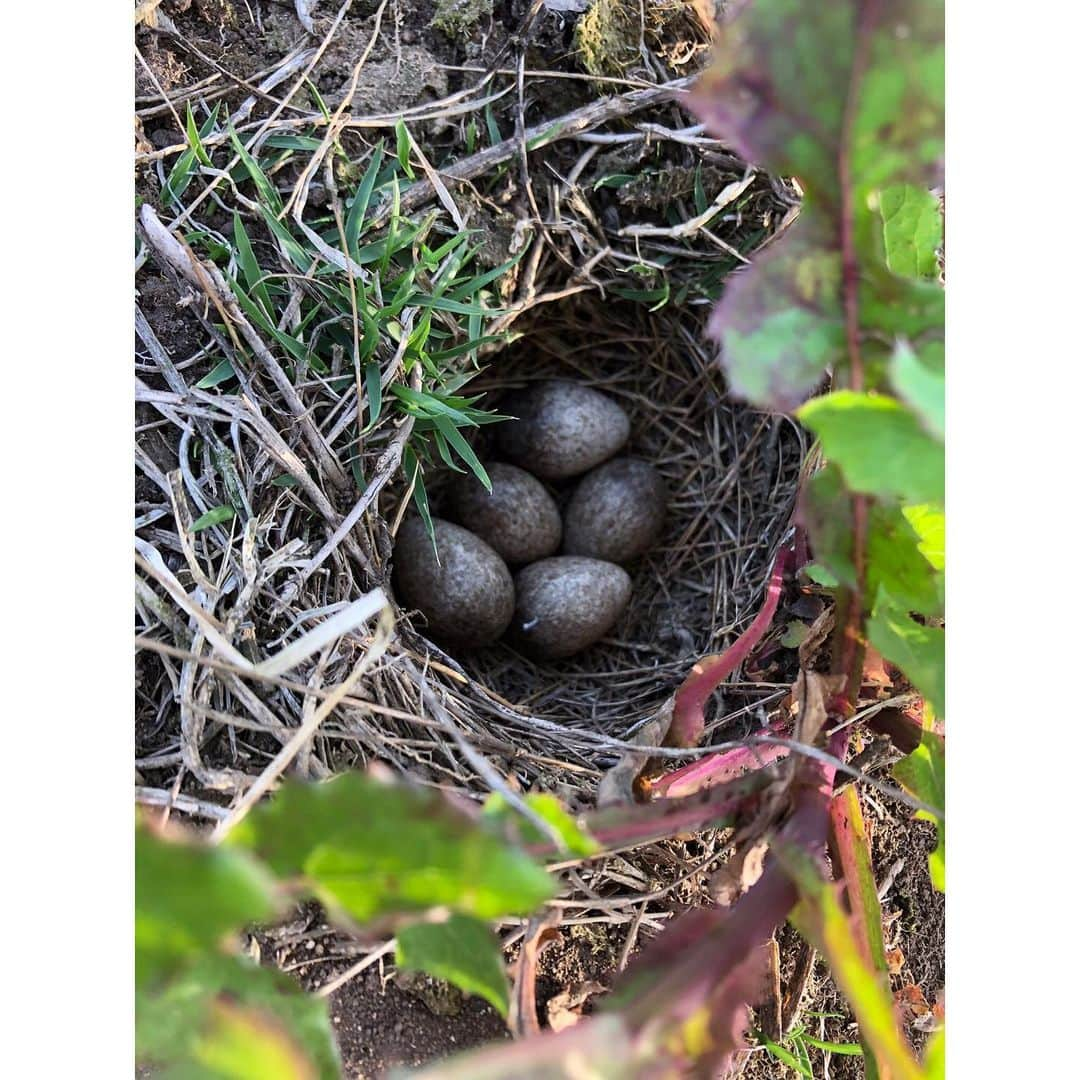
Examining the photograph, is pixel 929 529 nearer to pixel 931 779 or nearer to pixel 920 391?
pixel 931 779

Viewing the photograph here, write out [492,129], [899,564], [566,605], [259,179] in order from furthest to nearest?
[566,605] → [492,129] → [259,179] → [899,564]

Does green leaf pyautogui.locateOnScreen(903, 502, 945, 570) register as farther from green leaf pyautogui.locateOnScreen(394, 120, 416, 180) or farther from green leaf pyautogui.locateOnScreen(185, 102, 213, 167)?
green leaf pyautogui.locateOnScreen(185, 102, 213, 167)

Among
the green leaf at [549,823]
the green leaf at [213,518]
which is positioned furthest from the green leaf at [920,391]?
the green leaf at [213,518]

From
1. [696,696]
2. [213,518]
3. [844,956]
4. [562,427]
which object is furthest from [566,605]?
[844,956]

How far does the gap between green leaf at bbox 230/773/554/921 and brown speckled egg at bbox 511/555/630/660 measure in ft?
2.73

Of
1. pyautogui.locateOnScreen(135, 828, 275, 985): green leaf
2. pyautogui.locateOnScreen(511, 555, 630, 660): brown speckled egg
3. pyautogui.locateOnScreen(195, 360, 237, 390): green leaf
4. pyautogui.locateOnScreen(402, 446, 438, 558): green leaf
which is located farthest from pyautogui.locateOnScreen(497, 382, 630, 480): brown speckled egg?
pyautogui.locateOnScreen(135, 828, 275, 985): green leaf

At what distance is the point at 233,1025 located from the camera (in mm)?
505

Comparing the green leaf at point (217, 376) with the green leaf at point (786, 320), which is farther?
the green leaf at point (217, 376)

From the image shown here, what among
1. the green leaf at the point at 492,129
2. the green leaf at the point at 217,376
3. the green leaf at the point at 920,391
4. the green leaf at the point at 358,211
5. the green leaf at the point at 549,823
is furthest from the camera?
the green leaf at the point at 492,129

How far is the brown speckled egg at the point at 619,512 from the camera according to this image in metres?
1.43

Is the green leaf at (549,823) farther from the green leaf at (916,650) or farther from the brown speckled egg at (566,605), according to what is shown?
the brown speckled egg at (566,605)

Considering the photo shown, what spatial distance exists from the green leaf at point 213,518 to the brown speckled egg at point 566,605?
0.54 meters

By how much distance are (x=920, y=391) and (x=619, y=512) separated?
0.99 metres
